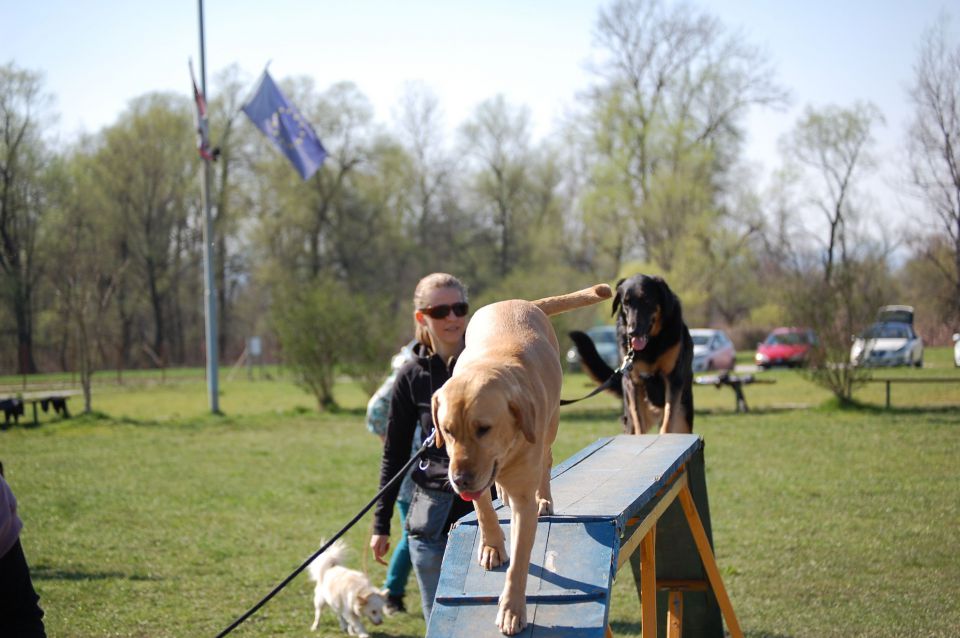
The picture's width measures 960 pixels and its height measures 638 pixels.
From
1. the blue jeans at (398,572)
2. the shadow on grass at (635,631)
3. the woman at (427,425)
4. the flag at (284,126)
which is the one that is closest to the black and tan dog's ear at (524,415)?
the woman at (427,425)

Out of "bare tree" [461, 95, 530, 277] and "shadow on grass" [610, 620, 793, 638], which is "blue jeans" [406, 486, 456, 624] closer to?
"shadow on grass" [610, 620, 793, 638]

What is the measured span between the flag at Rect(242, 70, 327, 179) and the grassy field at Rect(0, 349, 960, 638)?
6.56m

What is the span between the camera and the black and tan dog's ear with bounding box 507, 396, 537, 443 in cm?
257

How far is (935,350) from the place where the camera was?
31391 millimetres

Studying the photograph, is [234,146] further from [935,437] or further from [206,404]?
[935,437]

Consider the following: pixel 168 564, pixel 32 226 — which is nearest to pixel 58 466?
pixel 168 564

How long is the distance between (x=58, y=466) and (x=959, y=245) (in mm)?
28427

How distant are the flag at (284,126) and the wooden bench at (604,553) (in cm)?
1786

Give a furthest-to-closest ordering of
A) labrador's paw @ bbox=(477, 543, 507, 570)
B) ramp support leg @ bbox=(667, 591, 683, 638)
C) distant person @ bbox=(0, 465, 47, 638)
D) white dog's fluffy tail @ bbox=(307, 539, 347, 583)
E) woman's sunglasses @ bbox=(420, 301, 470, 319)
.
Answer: white dog's fluffy tail @ bbox=(307, 539, 347, 583)
ramp support leg @ bbox=(667, 591, 683, 638)
woman's sunglasses @ bbox=(420, 301, 470, 319)
distant person @ bbox=(0, 465, 47, 638)
labrador's paw @ bbox=(477, 543, 507, 570)

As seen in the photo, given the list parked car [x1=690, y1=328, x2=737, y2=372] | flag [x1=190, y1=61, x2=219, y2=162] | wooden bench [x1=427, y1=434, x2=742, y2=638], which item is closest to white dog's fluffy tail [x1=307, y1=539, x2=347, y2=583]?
wooden bench [x1=427, y1=434, x2=742, y2=638]

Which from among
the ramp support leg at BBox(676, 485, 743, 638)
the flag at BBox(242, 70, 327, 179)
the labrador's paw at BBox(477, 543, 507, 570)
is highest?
the flag at BBox(242, 70, 327, 179)

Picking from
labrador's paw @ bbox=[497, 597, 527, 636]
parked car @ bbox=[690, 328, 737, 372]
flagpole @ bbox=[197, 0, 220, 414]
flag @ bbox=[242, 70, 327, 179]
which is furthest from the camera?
parked car @ bbox=[690, 328, 737, 372]

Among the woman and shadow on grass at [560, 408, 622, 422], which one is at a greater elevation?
the woman

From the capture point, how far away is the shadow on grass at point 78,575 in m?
7.93
